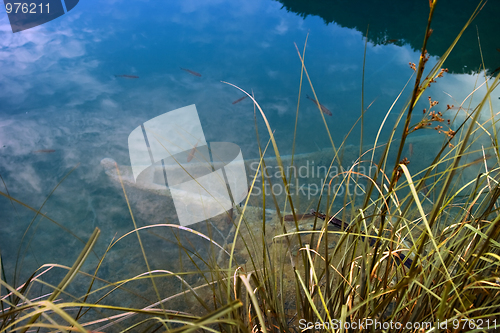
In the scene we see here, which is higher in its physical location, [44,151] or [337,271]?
[337,271]

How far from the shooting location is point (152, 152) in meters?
2.59

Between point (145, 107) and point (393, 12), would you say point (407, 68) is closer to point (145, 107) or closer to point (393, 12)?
point (393, 12)

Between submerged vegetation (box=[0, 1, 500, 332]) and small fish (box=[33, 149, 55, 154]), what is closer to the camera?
submerged vegetation (box=[0, 1, 500, 332])

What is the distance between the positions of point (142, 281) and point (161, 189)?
0.72 m

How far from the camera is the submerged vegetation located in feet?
2.09

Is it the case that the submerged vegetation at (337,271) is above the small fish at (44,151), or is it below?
above

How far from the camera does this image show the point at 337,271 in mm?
815

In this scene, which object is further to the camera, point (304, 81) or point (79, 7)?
point (79, 7)

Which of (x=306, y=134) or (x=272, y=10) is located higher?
(x=272, y=10)

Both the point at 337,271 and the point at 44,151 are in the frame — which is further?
the point at 44,151

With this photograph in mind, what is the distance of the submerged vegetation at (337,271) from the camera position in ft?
2.09

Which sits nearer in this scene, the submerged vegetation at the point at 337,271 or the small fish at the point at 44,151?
the submerged vegetation at the point at 337,271

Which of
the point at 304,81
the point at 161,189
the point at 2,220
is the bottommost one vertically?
the point at 2,220

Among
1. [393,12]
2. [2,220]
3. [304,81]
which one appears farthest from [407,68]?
[2,220]
